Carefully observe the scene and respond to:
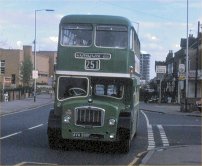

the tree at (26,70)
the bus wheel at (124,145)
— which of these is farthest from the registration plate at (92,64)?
the tree at (26,70)

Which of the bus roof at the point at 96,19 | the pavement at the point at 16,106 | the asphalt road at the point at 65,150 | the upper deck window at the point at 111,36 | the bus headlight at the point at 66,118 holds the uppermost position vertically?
the bus roof at the point at 96,19

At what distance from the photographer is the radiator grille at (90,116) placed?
1635cm

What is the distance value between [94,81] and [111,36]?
1.45 m

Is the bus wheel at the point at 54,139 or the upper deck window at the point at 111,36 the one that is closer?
the bus wheel at the point at 54,139

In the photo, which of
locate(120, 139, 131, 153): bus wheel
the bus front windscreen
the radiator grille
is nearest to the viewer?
the radiator grille

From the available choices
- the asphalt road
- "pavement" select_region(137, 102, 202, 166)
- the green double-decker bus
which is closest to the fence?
the asphalt road

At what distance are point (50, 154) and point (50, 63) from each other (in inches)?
5175

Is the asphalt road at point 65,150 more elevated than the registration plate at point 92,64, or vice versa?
the registration plate at point 92,64

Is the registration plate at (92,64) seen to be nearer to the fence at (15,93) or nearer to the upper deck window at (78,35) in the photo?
the upper deck window at (78,35)

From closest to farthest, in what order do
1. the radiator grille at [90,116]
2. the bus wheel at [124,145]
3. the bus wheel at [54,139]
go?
the radiator grille at [90,116] < the bus wheel at [124,145] < the bus wheel at [54,139]

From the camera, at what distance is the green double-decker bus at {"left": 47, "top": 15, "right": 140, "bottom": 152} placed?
1639cm

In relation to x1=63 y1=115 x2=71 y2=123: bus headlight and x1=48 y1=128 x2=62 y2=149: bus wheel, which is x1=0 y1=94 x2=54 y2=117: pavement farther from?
x1=63 y1=115 x2=71 y2=123: bus headlight

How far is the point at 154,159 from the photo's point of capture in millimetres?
14898

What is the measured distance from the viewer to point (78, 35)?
17578 millimetres
